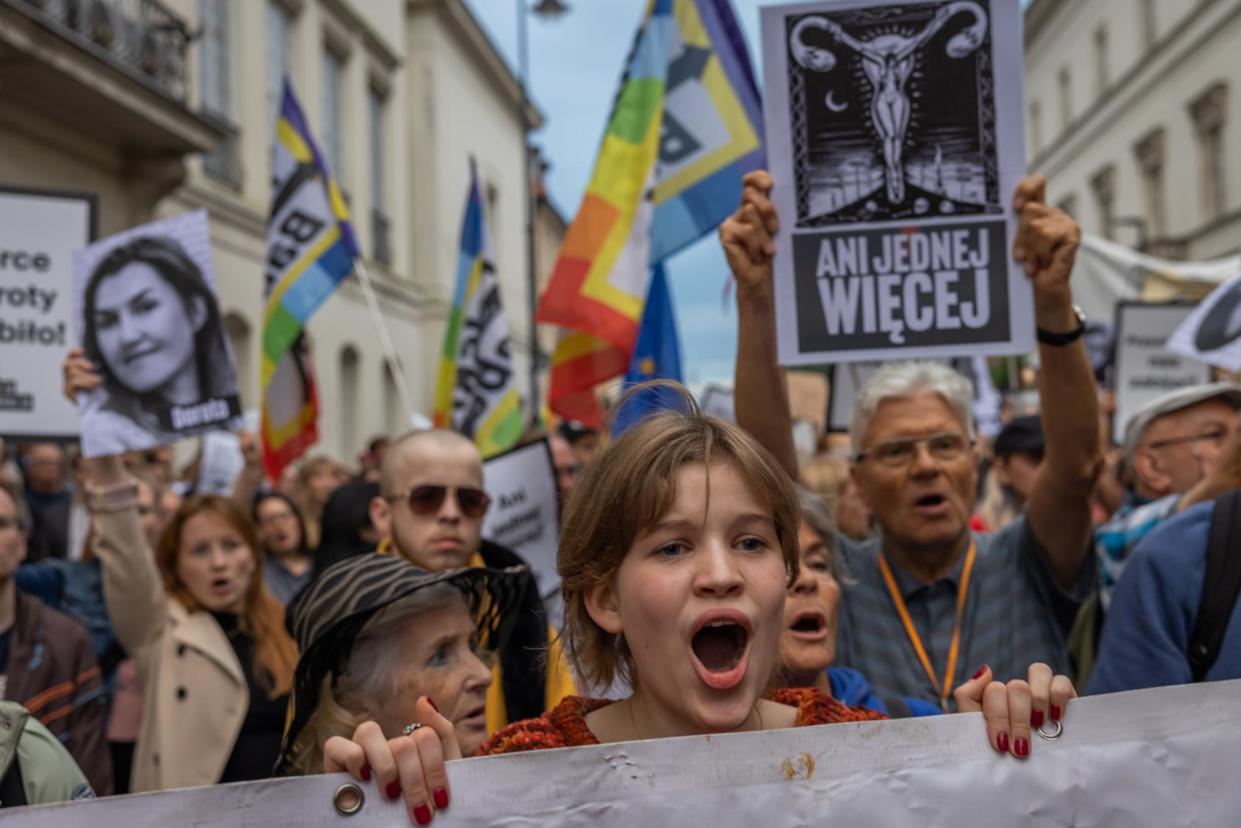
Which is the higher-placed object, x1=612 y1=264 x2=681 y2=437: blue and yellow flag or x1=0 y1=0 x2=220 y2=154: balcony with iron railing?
x1=0 y1=0 x2=220 y2=154: balcony with iron railing

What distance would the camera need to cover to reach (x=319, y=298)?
7164mm

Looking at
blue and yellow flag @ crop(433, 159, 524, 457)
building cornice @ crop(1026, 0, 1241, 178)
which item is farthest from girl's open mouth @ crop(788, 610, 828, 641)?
building cornice @ crop(1026, 0, 1241, 178)

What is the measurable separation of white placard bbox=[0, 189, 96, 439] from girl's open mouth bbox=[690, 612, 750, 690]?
3462 millimetres

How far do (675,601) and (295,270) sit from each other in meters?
5.80

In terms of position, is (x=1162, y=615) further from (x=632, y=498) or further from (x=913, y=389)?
(x=632, y=498)

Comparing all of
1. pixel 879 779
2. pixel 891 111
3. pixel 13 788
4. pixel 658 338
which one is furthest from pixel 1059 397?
pixel 658 338

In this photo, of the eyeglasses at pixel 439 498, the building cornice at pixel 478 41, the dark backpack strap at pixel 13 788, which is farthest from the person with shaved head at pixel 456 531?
the building cornice at pixel 478 41

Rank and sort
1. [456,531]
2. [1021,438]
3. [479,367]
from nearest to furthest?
1. [456,531]
2. [1021,438]
3. [479,367]

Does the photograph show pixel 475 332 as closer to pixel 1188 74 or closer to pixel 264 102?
pixel 264 102

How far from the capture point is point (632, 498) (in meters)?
1.84

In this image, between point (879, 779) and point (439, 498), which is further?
point (439, 498)

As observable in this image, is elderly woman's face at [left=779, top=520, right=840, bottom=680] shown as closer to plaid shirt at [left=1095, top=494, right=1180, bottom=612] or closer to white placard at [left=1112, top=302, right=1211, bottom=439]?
plaid shirt at [left=1095, top=494, right=1180, bottom=612]

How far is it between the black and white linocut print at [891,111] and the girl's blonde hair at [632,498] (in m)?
1.36

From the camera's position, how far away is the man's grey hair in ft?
10.8
